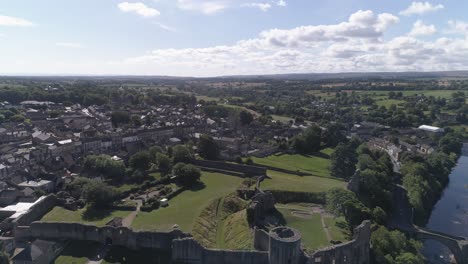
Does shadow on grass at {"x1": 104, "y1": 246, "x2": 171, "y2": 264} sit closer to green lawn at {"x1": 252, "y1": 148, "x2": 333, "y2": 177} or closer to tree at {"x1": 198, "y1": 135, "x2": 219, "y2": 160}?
tree at {"x1": 198, "y1": 135, "x2": 219, "y2": 160}

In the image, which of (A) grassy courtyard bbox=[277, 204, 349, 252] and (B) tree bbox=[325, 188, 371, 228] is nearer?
(A) grassy courtyard bbox=[277, 204, 349, 252]

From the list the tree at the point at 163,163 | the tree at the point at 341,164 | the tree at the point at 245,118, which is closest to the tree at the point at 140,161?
the tree at the point at 163,163

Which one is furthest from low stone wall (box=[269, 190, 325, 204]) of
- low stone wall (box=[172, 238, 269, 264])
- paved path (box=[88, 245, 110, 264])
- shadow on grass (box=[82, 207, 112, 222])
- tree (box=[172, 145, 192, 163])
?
paved path (box=[88, 245, 110, 264])

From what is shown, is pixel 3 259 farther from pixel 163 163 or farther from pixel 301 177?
pixel 301 177

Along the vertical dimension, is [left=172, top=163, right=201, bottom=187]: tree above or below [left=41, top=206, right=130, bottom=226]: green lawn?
above

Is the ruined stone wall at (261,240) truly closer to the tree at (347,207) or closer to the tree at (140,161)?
the tree at (347,207)
